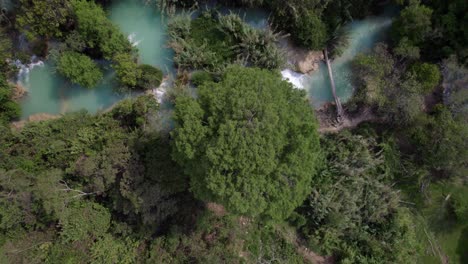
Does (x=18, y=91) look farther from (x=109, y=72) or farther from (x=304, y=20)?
(x=304, y=20)

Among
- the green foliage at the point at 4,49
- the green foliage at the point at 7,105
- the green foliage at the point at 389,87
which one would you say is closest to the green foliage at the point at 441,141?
the green foliage at the point at 389,87

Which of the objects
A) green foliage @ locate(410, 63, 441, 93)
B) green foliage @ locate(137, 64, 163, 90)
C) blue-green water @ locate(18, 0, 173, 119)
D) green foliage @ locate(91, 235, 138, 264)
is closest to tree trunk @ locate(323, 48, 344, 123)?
green foliage @ locate(410, 63, 441, 93)

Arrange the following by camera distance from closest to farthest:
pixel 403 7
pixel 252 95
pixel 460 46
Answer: pixel 252 95
pixel 460 46
pixel 403 7

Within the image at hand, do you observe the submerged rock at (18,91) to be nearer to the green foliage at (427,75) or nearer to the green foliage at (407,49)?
the green foliage at (407,49)

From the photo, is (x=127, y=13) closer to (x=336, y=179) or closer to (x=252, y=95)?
(x=252, y=95)

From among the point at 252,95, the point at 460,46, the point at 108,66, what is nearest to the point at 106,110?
the point at 108,66

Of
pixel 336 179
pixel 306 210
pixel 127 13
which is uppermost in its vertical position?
pixel 127 13

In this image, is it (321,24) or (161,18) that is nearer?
(321,24)
